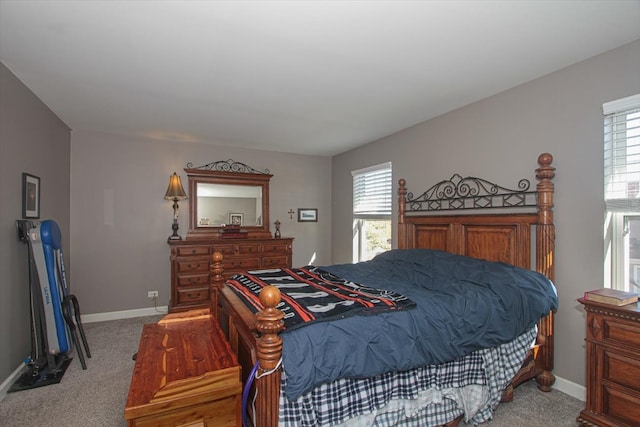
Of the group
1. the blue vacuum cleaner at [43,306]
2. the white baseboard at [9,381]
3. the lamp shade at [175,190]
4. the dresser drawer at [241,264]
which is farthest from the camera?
the dresser drawer at [241,264]

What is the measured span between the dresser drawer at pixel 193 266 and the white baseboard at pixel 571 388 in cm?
389

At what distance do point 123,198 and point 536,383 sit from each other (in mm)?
4989

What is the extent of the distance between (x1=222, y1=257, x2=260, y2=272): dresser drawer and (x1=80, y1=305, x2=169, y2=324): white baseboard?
42.0 inches

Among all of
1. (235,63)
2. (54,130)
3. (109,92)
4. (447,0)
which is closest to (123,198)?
(54,130)

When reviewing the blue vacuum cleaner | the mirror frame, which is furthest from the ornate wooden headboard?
the blue vacuum cleaner

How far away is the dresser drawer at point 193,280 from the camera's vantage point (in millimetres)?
4141

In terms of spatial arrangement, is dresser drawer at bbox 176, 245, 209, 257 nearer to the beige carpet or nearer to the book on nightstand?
the beige carpet

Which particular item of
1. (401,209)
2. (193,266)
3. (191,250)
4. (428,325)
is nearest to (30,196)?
(191,250)

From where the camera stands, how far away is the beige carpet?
207cm

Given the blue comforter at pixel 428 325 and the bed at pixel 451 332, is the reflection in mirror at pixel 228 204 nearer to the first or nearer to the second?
the bed at pixel 451 332

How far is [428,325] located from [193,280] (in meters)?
3.32

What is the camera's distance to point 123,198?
169 inches

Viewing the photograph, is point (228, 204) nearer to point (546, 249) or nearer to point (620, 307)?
point (546, 249)

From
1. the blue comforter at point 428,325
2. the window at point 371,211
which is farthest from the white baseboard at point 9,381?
the window at point 371,211
